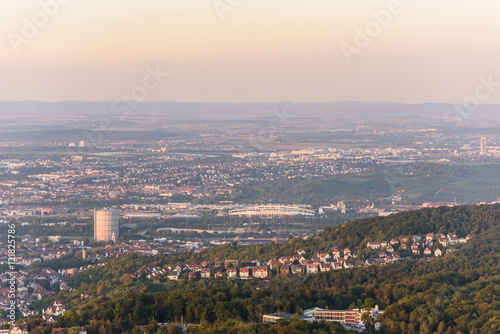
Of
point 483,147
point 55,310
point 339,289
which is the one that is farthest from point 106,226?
point 483,147

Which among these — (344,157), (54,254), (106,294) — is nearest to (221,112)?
(344,157)

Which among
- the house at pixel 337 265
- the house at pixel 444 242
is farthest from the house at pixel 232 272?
the house at pixel 444 242

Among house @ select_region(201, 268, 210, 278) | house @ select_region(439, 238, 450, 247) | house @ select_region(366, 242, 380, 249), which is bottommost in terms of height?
house @ select_region(201, 268, 210, 278)

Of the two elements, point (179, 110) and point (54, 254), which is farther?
point (179, 110)

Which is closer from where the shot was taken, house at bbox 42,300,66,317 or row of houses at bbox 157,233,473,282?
house at bbox 42,300,66,317

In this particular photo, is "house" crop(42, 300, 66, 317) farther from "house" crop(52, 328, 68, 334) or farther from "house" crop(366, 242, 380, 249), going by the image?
"house" crop(366, 242, 380, 249)

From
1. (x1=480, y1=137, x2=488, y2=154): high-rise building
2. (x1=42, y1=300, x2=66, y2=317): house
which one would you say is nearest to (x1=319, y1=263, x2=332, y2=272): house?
(x1=42, y1=300, x2=66, y2=317): house

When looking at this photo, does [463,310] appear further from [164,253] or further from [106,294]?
[164,253]

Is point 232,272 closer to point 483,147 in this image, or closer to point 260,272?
point 260,272
